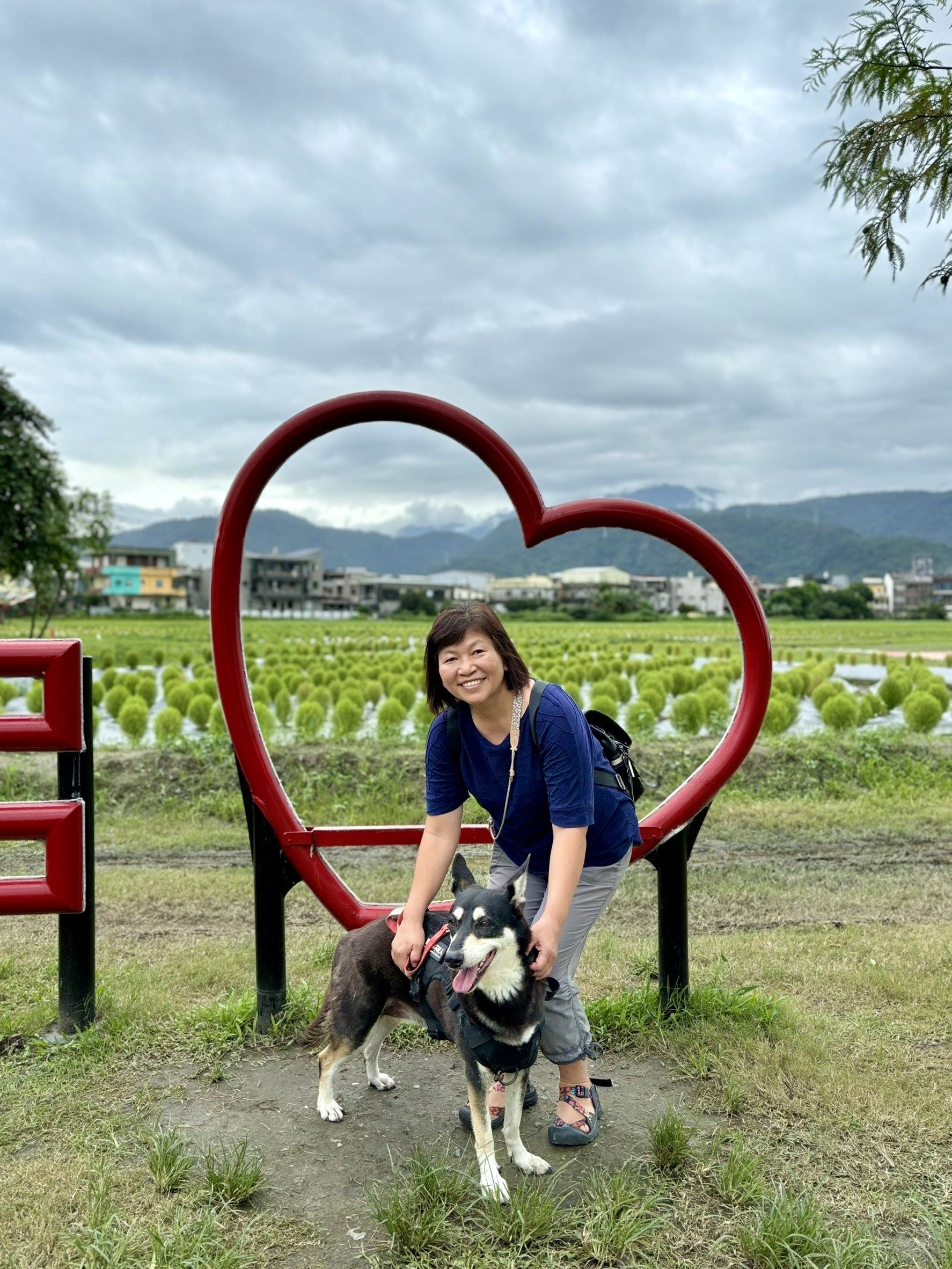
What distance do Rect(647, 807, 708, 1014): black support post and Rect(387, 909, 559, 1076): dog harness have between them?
1167 mm

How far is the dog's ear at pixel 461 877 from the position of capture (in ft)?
9.99

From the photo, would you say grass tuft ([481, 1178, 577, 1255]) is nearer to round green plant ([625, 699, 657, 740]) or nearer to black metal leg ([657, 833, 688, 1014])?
black metal leg ([657, 833, 688, 1014])

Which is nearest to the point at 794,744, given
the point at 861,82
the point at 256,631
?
the point at 861,82

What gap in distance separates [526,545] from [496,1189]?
2283 millimetres

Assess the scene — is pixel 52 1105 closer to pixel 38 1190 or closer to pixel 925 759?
pixel 38 1190

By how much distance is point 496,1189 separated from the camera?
2.91 metres

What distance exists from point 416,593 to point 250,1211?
280 feet

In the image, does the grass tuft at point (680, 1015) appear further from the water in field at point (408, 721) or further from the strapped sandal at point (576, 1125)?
the water in field at point (408, 721)

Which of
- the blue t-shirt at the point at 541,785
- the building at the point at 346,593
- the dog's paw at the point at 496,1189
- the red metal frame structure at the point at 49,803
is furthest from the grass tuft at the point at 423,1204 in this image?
the building at the point at 346,593

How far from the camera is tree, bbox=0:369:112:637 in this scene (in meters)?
21.2

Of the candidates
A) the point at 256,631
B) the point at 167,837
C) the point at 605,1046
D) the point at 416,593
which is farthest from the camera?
the point at 416,593

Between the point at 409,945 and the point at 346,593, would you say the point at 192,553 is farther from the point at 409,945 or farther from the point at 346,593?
the point at 409,945

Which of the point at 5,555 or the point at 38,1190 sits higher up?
the point at 5,555

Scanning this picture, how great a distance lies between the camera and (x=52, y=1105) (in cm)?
359
